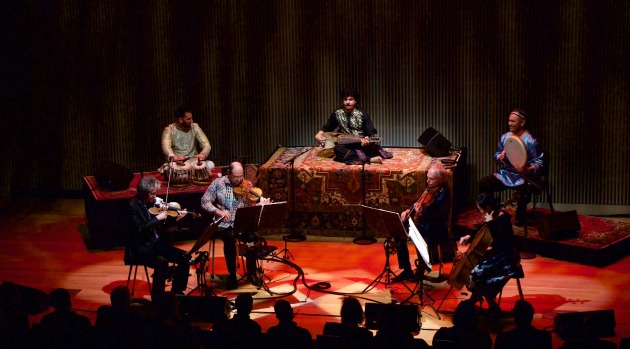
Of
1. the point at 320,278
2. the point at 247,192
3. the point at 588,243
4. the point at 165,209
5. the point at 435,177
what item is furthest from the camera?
the point at 588,243

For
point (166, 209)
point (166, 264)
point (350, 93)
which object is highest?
point (350, 93)

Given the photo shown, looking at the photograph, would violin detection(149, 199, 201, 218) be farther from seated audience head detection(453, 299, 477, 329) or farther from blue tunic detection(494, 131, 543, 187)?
blue tunic detection(494, 131, 543, 187)

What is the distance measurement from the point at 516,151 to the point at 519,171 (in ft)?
0.71

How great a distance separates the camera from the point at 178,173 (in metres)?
10.6

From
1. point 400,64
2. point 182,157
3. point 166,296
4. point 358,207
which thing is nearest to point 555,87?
point 400,64

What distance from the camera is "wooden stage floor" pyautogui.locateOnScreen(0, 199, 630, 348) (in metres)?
8.02

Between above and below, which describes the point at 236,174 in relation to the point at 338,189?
above

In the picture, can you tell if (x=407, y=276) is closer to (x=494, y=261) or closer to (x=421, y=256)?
(x=421, y=256)

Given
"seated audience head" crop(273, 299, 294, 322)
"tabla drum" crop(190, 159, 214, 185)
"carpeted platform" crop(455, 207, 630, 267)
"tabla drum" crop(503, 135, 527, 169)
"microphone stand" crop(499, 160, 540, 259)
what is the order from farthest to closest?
"tabla drum" crop(190, 159, 214, 185)
"tabla drum" crop(503, 135, 527, 169)
"microphone stand" crop(499, 160, 540, 259)
"carpeted platform" crop(455, 207, 630, 267)
"seated audience head" crop(273, 299, 294, 322)

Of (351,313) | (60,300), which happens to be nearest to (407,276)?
(351,313)

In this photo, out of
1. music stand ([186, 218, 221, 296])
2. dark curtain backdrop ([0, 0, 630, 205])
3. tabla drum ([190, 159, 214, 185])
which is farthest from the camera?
dark curtain backdrop ([0, 0, 630, 205])

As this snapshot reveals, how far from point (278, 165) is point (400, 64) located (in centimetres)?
213

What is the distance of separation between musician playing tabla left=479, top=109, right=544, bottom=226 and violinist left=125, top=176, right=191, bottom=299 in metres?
3.69

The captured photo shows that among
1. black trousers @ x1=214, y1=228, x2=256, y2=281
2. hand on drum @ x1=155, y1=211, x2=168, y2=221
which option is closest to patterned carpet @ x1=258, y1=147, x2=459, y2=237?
black trousers @ x1=214, y1=228, x2=256, y2=281
